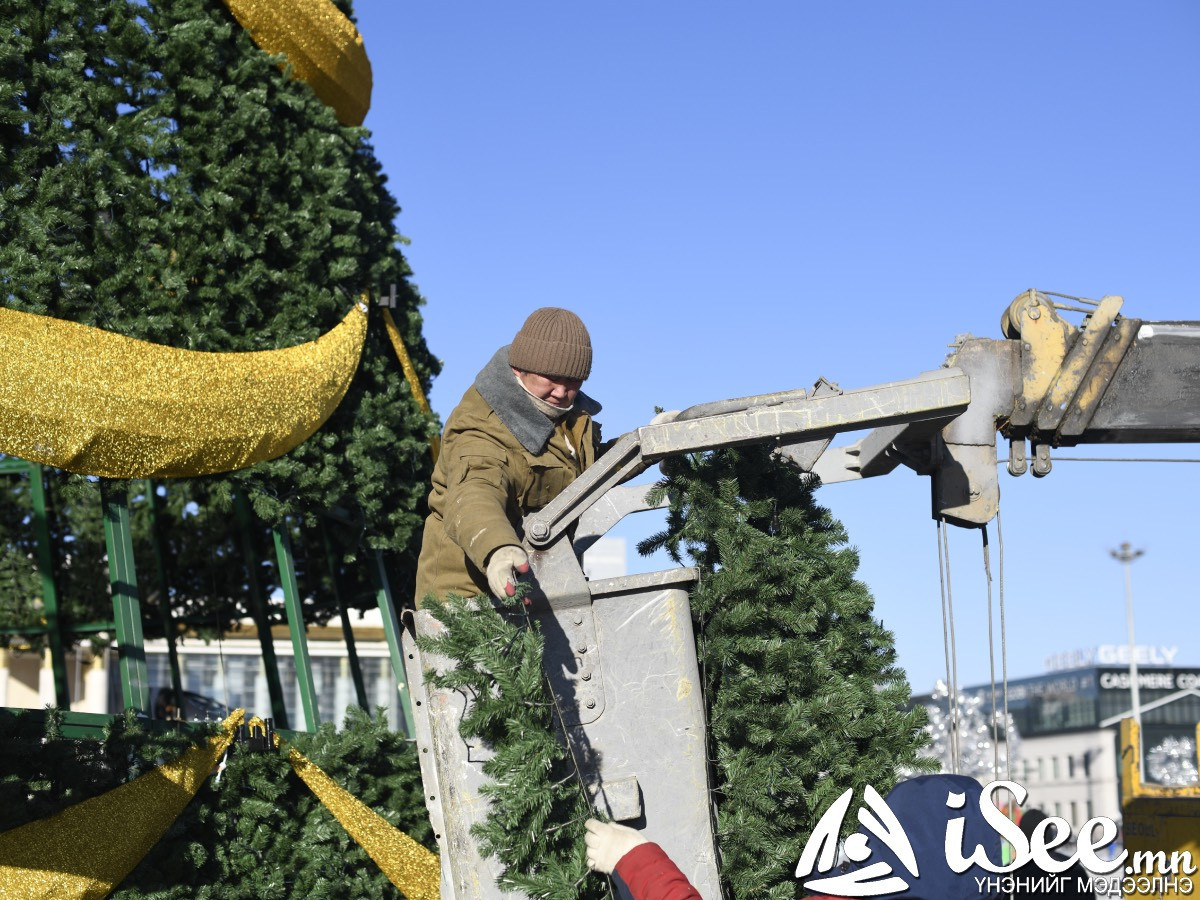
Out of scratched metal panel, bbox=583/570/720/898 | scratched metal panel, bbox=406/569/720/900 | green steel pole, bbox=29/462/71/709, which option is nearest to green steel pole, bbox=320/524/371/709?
green steel pole, bbox=29/462/71/709

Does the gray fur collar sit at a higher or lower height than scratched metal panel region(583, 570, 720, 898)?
higher

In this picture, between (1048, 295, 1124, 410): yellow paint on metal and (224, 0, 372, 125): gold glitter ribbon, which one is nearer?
(1048, 295, 1124, 410): yellow paint on metal

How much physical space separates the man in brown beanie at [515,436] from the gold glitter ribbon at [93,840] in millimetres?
2307

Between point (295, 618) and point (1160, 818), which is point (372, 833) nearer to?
point (295, 618)

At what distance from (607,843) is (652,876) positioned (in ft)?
0.97

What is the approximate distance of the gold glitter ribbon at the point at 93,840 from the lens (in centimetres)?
531

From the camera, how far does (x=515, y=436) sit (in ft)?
13.0

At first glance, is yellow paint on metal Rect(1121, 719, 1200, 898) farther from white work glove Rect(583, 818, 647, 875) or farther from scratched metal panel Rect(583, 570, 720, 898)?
white work glove Rect(583, 818, 647, 875)

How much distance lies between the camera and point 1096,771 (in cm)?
6069

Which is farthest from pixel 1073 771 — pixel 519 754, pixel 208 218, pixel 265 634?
pixel 519 754

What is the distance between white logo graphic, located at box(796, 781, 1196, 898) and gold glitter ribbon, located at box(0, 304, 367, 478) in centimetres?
350

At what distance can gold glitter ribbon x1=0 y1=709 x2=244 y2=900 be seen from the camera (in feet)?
17.4

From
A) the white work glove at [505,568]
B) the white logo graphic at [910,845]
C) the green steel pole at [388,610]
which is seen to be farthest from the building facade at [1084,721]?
the white work glove at [505,568]

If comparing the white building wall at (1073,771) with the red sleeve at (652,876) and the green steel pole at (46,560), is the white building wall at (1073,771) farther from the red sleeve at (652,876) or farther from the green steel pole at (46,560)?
the red sleeve at (652,876)
